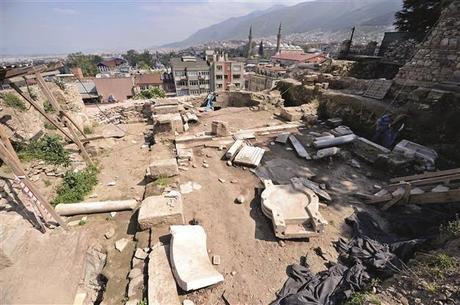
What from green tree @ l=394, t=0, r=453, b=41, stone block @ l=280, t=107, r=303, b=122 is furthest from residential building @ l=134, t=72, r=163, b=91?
stone block @ l=280, t=107, r=303, b=122

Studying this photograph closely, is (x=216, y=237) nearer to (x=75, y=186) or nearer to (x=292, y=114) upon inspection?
(x=75, y=186)

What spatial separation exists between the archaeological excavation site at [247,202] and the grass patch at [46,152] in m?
0.05

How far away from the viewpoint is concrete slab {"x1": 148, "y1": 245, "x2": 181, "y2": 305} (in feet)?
9.96

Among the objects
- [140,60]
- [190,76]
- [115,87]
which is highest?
[115,87]

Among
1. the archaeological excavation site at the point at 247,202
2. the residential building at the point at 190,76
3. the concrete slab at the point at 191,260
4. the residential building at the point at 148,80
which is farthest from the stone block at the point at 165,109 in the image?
the residential building at the point at 148,80

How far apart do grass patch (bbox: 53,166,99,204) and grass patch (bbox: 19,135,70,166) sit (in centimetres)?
88

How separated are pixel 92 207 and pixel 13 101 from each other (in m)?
5.23

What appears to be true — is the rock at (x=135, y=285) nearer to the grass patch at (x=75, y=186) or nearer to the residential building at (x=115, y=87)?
the grass patch at (x=75, y=186)

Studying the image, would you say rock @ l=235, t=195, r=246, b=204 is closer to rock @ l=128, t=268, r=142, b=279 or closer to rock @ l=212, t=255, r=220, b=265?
rock @ l=212, t=255, r=220, b=265

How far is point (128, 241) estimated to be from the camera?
424cm

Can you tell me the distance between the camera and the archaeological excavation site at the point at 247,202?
3318mm

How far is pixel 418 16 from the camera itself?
1443 centimetres

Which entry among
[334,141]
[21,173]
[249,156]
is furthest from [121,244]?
[334,141]

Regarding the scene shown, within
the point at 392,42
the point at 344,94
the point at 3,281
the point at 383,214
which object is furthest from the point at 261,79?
the point at 3,281
